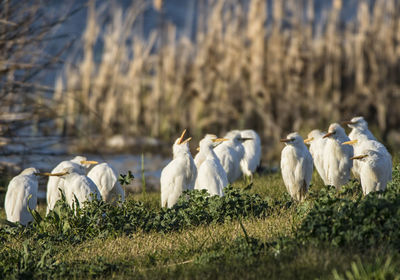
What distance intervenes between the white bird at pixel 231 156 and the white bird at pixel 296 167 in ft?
6.12

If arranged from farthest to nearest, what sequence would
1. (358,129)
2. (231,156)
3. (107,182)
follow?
1. (231,156)
2. (358,129)
3. (107,182)

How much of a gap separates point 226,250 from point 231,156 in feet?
15.6

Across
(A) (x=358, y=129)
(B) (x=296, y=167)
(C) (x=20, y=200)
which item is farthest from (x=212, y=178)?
(C) (x=20, y=200)

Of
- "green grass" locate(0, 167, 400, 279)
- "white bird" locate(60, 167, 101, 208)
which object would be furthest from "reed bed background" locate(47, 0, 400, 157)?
"green grass" locate(0, 167, 400, 279)

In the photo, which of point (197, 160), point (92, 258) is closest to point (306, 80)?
point (197, 160)

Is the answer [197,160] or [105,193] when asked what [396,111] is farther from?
[105,193]

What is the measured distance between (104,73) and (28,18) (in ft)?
24.7

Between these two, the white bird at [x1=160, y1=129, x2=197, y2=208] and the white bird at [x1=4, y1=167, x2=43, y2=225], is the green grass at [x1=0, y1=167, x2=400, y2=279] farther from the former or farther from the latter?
the white bird at [x1=160, y1=129, x2=197, y2=208]

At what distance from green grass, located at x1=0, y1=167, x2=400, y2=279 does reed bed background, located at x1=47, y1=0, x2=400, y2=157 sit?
8.96 m

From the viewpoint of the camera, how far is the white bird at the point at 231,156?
32.4 ft

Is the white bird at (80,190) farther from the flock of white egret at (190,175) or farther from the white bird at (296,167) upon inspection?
the white bird at (296,167)

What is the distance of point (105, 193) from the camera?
26.9 feet

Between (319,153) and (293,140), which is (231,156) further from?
(293,140)

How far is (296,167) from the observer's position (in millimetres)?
7996
